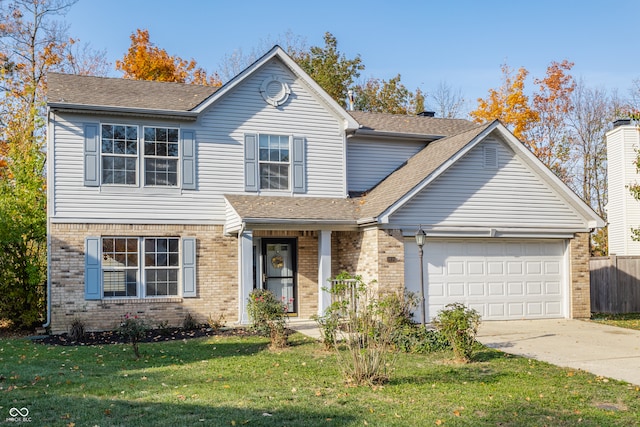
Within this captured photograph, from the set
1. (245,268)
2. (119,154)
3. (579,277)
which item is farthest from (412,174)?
(119,154)

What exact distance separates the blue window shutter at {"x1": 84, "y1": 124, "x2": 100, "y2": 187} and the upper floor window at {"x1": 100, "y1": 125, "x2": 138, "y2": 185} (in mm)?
150

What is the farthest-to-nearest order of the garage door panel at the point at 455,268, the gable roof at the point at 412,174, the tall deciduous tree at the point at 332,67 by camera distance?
the tall deciduous tree at the point at 332,67
the garage door panel at the point at 455,268
the gable roof at the point at 412,174

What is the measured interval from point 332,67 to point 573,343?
23.0 m

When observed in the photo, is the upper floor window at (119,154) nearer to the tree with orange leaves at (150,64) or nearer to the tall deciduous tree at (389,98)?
the tree with orange leaves at (150,64)

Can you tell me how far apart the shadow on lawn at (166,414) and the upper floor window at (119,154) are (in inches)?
350

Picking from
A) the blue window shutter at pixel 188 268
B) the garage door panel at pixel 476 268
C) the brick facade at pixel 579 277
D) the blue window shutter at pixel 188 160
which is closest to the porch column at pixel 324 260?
the blue window shutter at pixel 188 268

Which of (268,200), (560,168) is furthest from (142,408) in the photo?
(560,168)

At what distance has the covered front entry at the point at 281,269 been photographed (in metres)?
17.4

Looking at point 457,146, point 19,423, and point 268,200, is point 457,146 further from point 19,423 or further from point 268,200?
point 19,423

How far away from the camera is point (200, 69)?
3259cm

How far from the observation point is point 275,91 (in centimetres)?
1750

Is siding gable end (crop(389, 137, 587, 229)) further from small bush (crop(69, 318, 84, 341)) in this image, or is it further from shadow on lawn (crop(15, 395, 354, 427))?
shadow on lawn (crop(15, 395, 354, 427))

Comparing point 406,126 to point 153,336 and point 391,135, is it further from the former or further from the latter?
point 153,336

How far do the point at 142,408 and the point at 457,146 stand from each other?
11686mm
